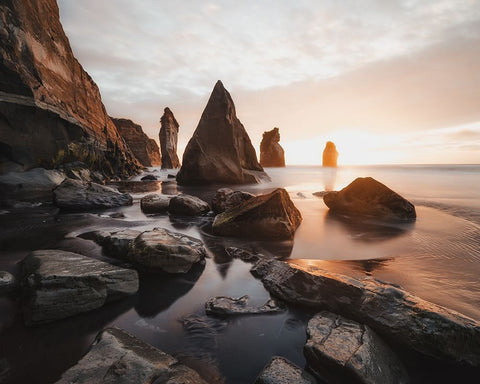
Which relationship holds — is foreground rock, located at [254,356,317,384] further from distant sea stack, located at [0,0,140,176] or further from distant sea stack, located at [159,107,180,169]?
distant sea stack, located at [159,107,180,169]

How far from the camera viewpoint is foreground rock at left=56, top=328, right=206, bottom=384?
1542 mm

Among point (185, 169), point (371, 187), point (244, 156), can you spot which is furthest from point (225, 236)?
point (244, 156)

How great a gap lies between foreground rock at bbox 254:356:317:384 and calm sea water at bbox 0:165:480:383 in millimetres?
167

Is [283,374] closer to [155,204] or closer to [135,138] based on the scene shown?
[155,204]

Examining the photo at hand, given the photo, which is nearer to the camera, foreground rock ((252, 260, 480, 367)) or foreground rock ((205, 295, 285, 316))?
foreground rock ((252, 260, 480, 367))

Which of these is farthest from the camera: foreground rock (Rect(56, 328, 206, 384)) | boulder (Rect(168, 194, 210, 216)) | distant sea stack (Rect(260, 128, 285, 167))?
distant sea stack (Rect(260, 128, 285, 167))

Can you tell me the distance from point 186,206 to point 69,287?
517cm

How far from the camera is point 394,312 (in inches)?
84.2

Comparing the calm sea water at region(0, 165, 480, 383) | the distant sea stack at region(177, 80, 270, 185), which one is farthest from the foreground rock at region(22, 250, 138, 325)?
the distant sea stack at region(177, 80, 270, 185)

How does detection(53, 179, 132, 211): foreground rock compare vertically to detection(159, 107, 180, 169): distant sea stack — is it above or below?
below

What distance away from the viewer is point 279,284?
3.00 m

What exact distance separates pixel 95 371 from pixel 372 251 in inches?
192

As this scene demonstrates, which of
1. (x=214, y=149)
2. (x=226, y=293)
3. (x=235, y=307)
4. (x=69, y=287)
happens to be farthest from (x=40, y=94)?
(x=235, y=307)

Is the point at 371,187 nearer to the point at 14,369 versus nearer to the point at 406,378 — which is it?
the point at 406,378
